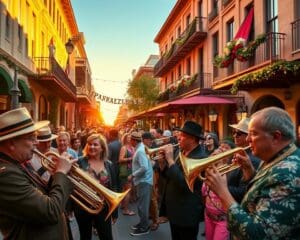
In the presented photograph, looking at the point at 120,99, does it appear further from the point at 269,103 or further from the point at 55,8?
the point at 269,103

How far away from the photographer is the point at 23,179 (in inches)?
95.2

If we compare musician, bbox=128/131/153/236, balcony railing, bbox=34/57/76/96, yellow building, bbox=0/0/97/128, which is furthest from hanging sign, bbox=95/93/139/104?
musician, bbox=128/131/153/236

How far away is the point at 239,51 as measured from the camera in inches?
559

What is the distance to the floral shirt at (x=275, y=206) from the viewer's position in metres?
1.95

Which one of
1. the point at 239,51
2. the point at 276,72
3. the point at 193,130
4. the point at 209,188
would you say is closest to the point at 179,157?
the point at 193,130

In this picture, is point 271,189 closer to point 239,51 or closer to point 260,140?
point 260,140

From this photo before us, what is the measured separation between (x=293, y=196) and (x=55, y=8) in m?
30.8

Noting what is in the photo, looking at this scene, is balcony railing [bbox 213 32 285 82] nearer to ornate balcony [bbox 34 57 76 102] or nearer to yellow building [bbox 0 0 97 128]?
yellow building [bbox 0 0 97 128]

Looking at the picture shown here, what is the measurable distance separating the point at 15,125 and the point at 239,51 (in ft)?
41.7

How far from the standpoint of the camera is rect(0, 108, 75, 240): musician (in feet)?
7.70

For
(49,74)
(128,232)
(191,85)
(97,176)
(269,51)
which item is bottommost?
(128,232)

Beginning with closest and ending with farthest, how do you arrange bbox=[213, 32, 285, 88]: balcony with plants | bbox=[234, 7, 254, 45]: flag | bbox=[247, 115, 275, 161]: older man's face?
bbox=[247, 115, 275, 161]: older man's face < bbox=[213, 32, 285, 88]: balcony with plants < bbox=[234, 7, 254, 45]: flag

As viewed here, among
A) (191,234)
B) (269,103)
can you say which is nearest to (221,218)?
(191,234)

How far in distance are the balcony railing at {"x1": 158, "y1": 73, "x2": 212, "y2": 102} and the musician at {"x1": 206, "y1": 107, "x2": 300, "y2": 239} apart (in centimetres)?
1722
